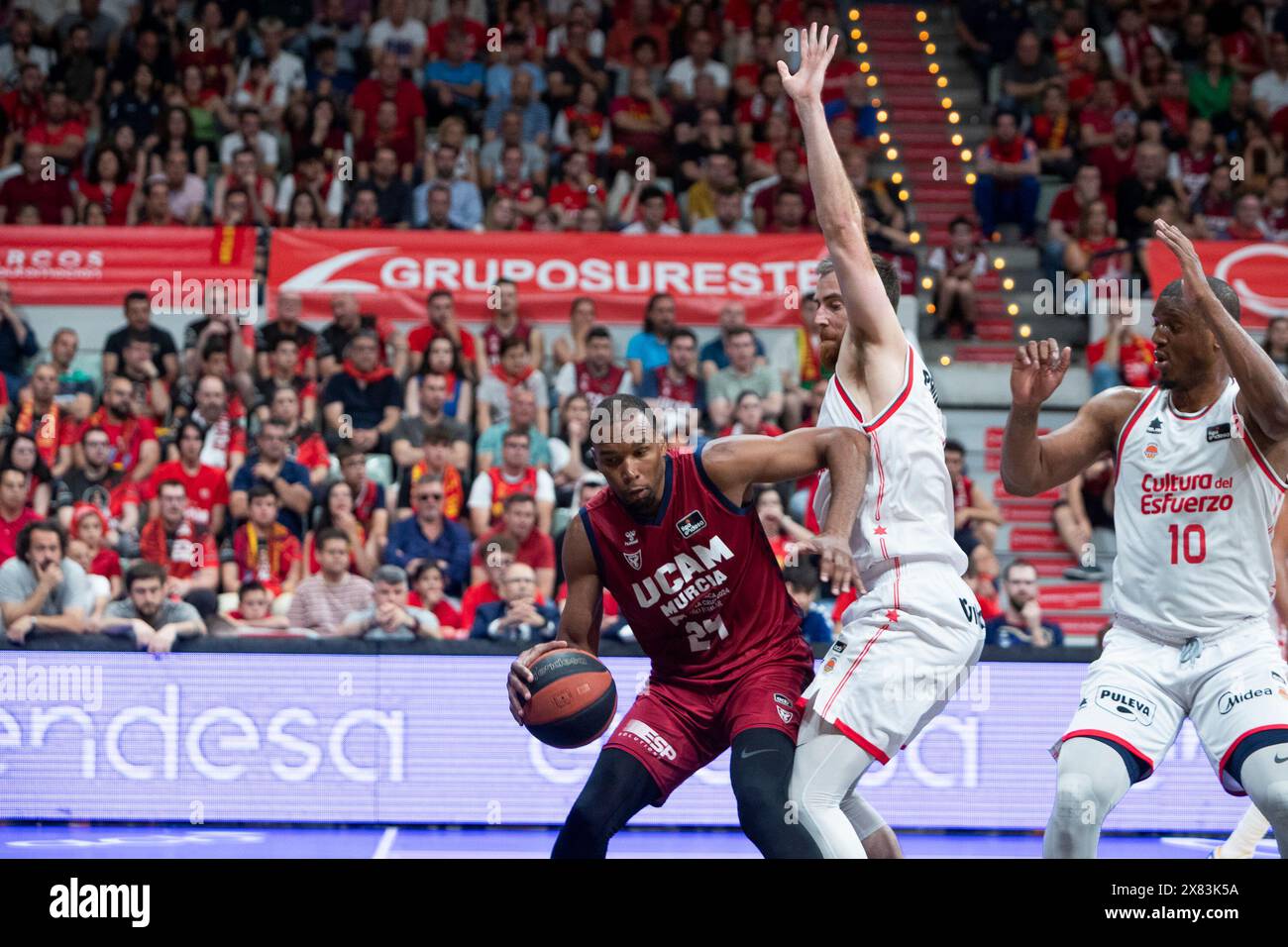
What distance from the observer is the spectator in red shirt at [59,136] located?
13766 mm

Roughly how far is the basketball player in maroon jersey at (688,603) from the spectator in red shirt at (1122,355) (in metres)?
7.01

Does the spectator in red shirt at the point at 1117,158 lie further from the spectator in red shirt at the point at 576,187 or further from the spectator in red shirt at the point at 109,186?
the spectator in red shirt at the point at 109,186

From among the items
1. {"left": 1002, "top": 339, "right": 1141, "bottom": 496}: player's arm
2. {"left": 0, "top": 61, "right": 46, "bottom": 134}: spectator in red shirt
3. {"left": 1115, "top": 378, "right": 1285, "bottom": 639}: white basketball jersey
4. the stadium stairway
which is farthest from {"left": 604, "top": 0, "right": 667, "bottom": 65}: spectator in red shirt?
{"left": 1115, "top": 378, "right": 1285, "bottom": 639}: white basketball jersey

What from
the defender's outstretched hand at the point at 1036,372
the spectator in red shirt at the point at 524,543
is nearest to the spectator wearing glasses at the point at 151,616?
the spectator in red shirt at the point at 524,543

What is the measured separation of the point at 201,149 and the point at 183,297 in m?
1.70

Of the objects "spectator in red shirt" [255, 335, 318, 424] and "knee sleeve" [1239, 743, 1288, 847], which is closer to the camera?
"knee sleeve" [1239, 743, 1288, 847]

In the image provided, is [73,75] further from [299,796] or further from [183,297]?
[299,796]

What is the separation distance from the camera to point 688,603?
5543 millimetres

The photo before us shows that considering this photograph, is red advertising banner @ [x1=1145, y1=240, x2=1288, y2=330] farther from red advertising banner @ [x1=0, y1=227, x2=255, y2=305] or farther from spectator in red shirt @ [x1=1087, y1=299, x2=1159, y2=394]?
red advertising banner @ [x1=0, y1=227, x2=255, y2=305]

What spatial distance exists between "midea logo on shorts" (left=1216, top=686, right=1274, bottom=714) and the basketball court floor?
330cm

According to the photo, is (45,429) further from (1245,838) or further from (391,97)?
(1245,838)

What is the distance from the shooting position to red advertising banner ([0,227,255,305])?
12688 millimetres

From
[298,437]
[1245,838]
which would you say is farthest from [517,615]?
[1245,838]
